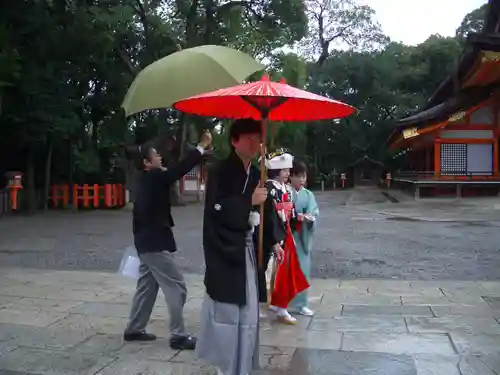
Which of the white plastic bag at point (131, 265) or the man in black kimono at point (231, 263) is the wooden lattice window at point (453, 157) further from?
the man in black kimono at point (231, 263)

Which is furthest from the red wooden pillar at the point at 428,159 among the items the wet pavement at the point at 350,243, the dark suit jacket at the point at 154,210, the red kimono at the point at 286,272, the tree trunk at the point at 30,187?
the dark suit jacket at the point at 154,210

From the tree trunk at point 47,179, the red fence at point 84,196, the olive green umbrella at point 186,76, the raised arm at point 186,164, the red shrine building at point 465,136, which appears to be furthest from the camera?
the red shrine building at point 465,136

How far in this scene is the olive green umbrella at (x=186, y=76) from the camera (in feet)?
13.8

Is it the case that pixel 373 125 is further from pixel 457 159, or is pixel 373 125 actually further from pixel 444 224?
pixel 444 224

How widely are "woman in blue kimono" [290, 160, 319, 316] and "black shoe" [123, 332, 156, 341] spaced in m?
1.62

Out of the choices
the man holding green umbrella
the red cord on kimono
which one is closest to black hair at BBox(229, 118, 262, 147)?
the man holding green umbrella

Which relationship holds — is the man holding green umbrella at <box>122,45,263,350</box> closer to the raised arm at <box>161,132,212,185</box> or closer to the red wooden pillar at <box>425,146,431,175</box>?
the raised arm at <box>161,132,212,185</box>

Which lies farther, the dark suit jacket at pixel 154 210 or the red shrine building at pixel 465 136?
the red shrine building at pixel 465 136

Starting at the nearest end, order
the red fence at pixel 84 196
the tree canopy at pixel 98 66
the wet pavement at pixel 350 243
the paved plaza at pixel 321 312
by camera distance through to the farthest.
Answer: the paved plaza at pixel 321 312
the wet pavement at pixel 350 243
the tree canopy at pixel 98 66
the red fence at pixel 84 196

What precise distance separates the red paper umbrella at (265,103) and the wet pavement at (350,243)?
416 cm

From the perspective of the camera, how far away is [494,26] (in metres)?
24.6

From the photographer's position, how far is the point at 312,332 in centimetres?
494

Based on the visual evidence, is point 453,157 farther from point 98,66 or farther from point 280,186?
point 280,186

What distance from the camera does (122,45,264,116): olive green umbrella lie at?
420 cm
